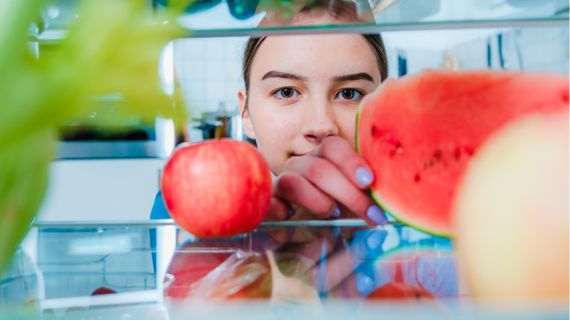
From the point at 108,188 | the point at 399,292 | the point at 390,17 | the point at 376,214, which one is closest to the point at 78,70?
the point at 399,292

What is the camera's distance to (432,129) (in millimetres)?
544

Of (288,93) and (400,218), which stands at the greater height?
(288,93)

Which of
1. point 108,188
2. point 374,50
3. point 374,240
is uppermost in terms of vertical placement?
point 374,50

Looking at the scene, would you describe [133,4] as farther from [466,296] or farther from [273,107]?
[273,107]

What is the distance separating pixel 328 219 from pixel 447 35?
984 mm

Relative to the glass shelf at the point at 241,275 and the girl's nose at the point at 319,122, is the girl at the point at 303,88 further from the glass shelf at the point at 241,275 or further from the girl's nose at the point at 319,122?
the glass shelf at the point at 241,275

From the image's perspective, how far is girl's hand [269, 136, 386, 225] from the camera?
559mm

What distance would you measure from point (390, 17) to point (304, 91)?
73 cm

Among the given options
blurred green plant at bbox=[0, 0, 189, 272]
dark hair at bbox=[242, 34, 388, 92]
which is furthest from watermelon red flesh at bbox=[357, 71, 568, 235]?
dark hair at bbox=[242, 34, 388, 92]

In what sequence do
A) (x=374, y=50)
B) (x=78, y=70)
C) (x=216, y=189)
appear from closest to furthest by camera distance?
(x=78, y=70) → (x=216, y=189) → (x=374, y=50)

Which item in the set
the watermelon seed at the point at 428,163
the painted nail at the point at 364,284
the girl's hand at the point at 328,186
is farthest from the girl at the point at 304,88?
the painted nail at the point at 364,284

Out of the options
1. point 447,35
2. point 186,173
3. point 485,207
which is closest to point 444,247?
point 485,207

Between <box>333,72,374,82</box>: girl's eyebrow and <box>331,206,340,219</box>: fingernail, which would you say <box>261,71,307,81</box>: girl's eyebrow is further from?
<box>331,206,340,219</box>: fingernail

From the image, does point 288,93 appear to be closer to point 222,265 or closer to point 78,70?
point 222,265
